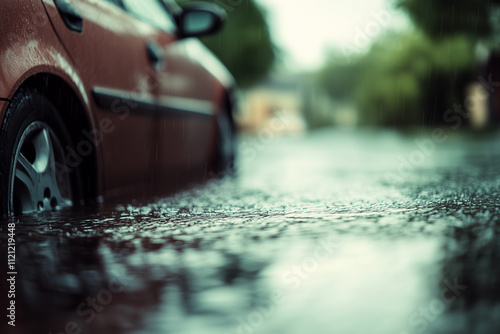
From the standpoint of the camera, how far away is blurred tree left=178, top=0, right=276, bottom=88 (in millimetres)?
33281

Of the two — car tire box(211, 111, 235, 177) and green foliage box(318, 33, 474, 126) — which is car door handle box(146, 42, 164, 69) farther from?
green foliage box(318, 33, 474, 126)

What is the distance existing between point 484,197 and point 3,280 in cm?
270

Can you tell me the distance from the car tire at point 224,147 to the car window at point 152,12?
1.38 m

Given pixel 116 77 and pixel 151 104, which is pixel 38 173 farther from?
pixel 151 104

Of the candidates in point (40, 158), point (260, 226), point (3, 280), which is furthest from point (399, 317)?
point (40, 158)

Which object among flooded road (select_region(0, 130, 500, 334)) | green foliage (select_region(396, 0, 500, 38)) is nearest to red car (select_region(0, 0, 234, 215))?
flooded road (select_region(0, 130, 500, 334))

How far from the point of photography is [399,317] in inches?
68.1

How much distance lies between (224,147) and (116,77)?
283cm

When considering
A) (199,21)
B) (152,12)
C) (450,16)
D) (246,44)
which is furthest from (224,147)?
(246,44)

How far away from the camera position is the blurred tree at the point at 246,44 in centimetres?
3328

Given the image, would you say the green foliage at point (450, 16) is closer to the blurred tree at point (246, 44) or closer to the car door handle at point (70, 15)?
the blurred tree at point (246, 44)

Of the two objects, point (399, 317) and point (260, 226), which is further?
point (260, 226)

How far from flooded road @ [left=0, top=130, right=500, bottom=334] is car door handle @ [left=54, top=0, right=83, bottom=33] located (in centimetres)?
92

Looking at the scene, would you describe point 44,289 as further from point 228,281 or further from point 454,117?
point 454,117
